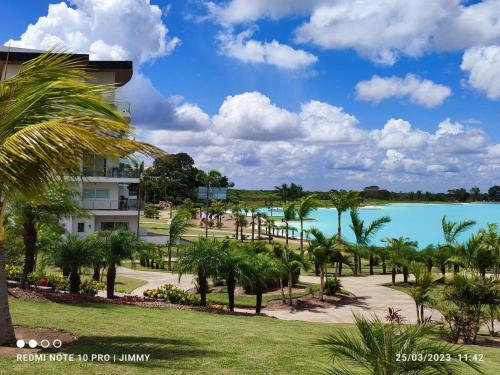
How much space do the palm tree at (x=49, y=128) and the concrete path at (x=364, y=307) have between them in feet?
45.6

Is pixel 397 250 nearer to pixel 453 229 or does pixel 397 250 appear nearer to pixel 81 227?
pixel 453 229

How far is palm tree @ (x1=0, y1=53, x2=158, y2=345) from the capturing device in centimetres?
686

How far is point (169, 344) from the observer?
9.05 m

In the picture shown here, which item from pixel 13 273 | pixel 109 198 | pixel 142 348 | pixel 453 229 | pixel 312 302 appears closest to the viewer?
pixel 142 348

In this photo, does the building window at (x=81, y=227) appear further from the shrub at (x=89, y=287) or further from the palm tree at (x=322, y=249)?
the palm tree at (x=322, y=249)

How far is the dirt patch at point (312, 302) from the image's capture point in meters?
23.2

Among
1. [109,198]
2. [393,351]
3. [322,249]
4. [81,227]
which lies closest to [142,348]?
[393,351]

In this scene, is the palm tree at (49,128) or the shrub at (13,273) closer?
the palm tree at (49,128)

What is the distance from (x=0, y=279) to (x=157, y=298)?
1249 cm

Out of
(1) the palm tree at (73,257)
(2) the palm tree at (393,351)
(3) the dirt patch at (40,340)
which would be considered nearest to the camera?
(2) the palm tree at (393,351)

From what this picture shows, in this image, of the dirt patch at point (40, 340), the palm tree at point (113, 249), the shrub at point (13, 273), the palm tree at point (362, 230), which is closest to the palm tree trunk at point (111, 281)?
the palm tree at point (113, 249)

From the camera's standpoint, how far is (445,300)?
51.9 feet

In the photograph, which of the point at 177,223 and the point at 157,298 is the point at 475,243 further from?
the point at 177,223

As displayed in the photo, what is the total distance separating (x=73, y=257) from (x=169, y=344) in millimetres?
9295
